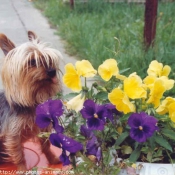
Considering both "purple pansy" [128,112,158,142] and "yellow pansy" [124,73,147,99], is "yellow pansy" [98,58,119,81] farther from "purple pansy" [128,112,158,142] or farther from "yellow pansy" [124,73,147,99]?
"purple pansy" [128,112,158,142]

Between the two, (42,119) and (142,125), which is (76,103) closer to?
(42,119)

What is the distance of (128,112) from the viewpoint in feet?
6.77

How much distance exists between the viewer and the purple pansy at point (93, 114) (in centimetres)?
201

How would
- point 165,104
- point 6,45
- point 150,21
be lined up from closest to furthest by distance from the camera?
1. point 165,104
2. point 6,45
3. point 150,21

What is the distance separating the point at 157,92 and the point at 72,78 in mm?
376

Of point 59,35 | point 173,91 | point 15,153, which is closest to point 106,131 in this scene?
point 15,153

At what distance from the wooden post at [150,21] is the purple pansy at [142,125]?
3.55m

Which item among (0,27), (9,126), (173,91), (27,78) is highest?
(27,78)

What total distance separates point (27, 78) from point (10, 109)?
0.30m

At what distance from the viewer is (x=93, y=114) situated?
6.61 feet

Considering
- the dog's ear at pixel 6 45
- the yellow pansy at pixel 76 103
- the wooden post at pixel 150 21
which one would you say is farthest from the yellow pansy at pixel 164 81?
the wooden post at pixel 150 21

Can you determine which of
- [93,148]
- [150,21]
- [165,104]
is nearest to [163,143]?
[165,104]

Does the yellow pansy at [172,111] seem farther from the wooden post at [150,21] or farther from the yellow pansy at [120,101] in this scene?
the wooden post at [150,21]

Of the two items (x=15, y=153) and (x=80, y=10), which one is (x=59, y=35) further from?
(x=15, y=153)
